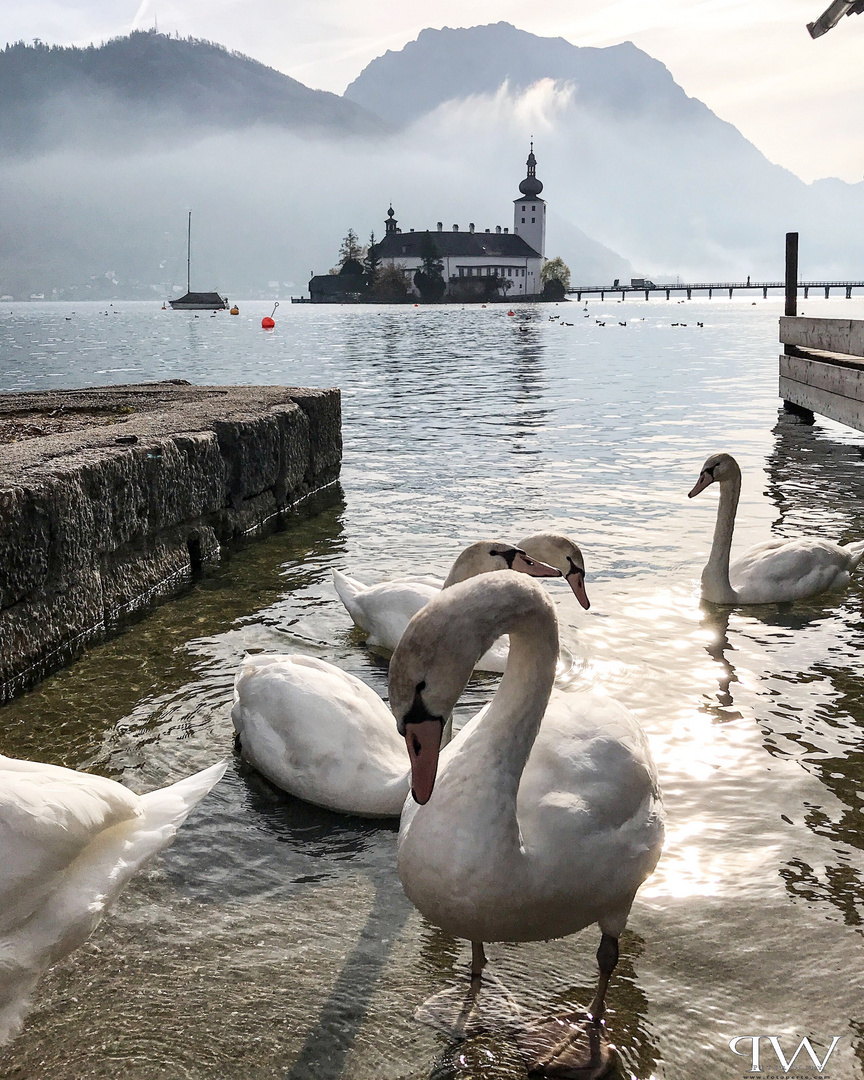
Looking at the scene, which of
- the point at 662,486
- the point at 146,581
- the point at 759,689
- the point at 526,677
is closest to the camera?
the point at 526,677

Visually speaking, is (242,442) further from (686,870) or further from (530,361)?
(530,361)

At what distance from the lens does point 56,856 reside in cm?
219

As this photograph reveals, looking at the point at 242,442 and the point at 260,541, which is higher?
the point at 242,442

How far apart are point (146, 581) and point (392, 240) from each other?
443 feet

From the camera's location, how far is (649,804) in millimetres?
2742

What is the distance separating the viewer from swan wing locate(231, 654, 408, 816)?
368 centimetres

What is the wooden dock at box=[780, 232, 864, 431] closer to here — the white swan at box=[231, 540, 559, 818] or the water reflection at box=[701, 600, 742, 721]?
the water reflection at box=[701, 600, 742, 721]

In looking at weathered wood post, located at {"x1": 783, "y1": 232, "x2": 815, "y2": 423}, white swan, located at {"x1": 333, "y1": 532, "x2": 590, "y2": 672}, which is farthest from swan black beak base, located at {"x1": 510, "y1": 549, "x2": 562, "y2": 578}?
weathered wood post, located at {"x1": 783, "y1": 232, "x2": 815, "y2": 423}

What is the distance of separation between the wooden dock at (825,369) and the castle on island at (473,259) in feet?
373

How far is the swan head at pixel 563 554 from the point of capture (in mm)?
4199

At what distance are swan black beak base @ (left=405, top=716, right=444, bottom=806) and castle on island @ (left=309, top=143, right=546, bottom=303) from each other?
4997 inches

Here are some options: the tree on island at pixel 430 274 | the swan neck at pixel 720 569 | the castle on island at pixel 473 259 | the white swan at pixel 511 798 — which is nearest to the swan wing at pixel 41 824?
the white swan at pixel 511 798

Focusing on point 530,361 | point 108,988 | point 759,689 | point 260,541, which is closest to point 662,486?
point 260,541

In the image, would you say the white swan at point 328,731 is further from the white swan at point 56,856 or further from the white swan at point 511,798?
the white swan at point 56,856
